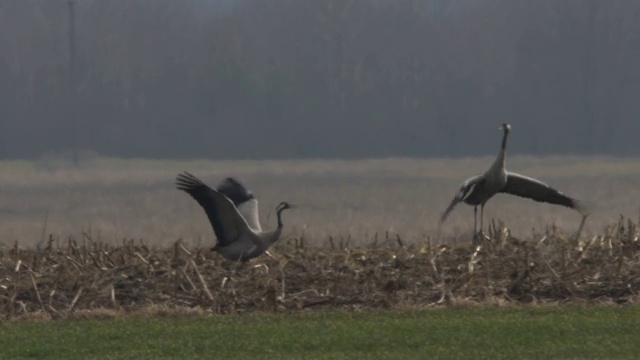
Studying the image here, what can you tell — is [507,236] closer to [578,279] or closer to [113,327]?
[578,279]

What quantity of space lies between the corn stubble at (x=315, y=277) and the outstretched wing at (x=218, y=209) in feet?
1.03

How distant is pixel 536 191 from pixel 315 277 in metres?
4.18

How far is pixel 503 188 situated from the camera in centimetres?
1714

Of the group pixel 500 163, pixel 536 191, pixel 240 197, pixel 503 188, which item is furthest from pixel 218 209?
pixel 536 191

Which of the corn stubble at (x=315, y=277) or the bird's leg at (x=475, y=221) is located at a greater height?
the bird's leg at (x=475, y=221)

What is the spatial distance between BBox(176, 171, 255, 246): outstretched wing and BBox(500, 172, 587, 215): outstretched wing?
11.7 ft

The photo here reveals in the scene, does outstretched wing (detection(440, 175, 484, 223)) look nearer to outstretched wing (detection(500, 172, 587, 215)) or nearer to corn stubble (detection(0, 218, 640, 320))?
corn stubble (detection(0, 218, 640, 320))

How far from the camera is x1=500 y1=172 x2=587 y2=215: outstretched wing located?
673 inches

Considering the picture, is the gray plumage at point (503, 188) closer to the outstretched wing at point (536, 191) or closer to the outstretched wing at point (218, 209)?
the outstretched wing at point (536, 191)

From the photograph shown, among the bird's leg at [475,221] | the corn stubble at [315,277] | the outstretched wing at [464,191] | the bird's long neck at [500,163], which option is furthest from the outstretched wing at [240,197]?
the bird's long neck at [500,163]

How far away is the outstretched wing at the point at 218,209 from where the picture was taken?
561 inches

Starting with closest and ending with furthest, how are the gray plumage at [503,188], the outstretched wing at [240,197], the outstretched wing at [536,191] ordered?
the outstretched wing at [240,197] → the gray plumage at [503,188] → the outstretched wing at [536,191]

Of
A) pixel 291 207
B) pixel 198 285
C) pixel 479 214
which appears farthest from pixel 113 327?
pixel 479 214

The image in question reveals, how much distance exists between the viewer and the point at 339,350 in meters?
10.5
